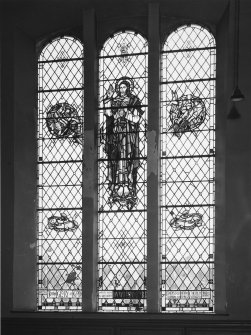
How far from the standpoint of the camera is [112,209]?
8953mm

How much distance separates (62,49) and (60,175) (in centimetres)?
180

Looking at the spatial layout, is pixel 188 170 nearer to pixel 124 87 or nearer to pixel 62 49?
pixel 124 87

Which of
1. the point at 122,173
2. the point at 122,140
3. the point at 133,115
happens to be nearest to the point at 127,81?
the point at 133,115

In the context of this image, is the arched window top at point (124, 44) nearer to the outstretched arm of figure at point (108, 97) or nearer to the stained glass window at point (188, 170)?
the stained glass window at point (188, 170)

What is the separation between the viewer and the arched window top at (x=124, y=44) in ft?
30.2

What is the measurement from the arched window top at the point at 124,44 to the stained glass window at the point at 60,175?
39cm

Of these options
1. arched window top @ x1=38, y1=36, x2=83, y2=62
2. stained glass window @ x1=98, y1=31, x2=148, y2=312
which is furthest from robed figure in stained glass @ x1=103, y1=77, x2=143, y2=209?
arched window top @ x1=38, y1=36, x2=83, y2=62

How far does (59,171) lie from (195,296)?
2.48 meters

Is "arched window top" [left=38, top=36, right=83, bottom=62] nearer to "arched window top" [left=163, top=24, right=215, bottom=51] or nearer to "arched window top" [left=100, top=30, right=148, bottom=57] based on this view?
"arched window top" [left=100, top=30, right=148, bottom=57]

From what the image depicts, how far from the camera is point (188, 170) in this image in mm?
8797

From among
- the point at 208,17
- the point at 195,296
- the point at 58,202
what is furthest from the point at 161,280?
the point at 208,17

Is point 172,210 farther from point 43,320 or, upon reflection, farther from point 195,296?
point 43,320

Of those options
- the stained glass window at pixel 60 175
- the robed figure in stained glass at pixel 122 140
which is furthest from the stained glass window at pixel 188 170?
the stained glass window at pixel 60 175
